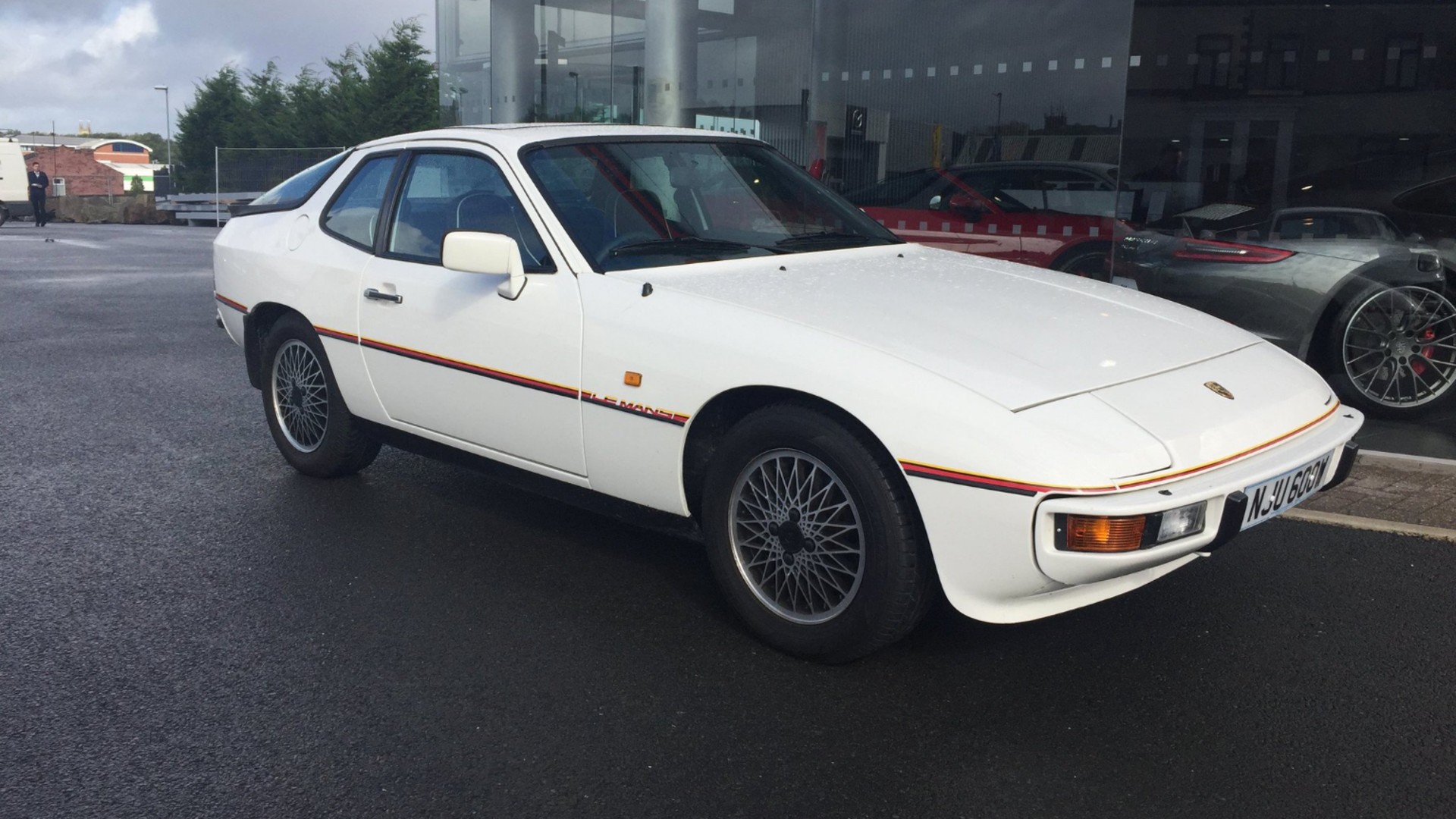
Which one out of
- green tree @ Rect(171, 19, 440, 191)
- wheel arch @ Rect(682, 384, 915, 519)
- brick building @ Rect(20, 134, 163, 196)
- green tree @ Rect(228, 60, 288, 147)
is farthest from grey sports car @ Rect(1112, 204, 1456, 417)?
brick building @ Rect(20, 134, 163, 196)

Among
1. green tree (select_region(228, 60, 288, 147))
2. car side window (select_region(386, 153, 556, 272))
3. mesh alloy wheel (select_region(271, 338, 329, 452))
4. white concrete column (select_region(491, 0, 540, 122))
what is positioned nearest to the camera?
car side window (select_region(386, 153, 556, 272))

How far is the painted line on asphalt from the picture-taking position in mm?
5039

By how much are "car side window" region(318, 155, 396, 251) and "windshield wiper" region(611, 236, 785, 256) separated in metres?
1.38

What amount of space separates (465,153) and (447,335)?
758 mm

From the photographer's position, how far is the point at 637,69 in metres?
11.8

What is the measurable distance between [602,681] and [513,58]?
10.6m

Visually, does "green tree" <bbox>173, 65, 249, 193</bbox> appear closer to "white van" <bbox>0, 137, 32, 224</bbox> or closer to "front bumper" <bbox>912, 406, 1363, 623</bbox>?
"white van" <bbox>0, 137, 32, 224</bbox>

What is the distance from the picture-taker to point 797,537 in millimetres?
3600

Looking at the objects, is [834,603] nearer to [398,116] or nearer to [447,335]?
[447,335]

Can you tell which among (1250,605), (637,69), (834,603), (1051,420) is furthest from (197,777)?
(637,69)

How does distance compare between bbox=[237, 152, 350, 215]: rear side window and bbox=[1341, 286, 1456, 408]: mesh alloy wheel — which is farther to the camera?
bbox=[1341, 286, 1456, 408]: mesh alloy wheel

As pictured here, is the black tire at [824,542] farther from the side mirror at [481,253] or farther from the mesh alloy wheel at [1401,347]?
the mesh alloy wheel at [1401,347]

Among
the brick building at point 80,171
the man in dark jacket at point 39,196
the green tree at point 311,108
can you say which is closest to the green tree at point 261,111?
the green tree at point 311,108

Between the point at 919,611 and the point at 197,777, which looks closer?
the point at 197,777
